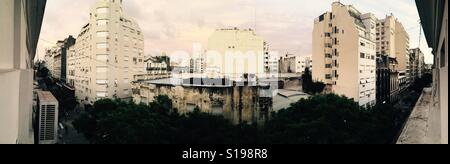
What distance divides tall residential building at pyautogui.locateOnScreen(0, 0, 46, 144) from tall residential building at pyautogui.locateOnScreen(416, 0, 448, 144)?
1955 mm

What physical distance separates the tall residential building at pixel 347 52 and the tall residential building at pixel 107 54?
1.75m

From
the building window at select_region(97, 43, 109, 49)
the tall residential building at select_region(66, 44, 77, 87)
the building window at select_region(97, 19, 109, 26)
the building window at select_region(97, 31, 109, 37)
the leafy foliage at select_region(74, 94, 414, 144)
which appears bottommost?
the leafy foliage at select_region(74, 94, 414, 144)

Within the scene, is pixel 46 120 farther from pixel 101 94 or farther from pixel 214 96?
pixel 214 96

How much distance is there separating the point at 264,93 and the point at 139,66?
4.30 feet

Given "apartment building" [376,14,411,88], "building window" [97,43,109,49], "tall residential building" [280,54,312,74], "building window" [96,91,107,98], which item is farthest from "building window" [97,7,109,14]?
"apartment building" [376,14,411,88]

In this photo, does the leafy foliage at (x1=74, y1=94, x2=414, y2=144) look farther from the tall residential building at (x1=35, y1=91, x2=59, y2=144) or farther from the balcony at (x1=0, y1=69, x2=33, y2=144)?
the balcony at (x1=0, y1=69, x2=33, y2=144)

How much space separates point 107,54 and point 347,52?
7.47 ft

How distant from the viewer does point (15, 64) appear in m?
1.87

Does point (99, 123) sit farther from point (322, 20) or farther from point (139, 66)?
point (322, 20)

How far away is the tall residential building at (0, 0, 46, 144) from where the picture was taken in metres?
1.47

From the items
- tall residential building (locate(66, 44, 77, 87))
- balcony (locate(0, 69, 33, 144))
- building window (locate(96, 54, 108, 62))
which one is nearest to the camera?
balcony (locate(0, 69, 33, 144))

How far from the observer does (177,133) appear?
3143 mm

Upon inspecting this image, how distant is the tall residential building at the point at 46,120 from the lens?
2.70m
